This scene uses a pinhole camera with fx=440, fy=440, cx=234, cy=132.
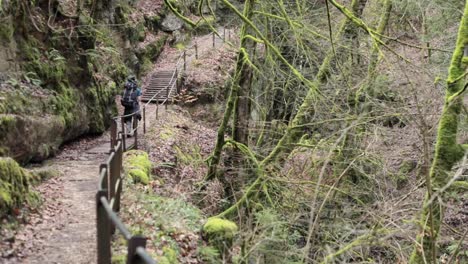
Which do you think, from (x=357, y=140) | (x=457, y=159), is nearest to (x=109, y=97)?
(x=357, y=140)

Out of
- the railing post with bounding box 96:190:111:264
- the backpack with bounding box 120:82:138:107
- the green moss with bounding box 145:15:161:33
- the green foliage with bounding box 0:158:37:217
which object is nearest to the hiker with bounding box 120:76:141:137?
the backpack with bounding box 120:82:138:107

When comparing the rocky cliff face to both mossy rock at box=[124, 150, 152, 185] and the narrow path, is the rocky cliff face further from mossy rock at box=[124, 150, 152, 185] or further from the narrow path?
mossy rock at box=[124, 150, 152, 185]

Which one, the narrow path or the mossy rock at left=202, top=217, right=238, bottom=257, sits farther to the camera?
the mossy rock at left=202, top=217, right=238, bottom=257

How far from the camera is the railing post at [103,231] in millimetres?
3943

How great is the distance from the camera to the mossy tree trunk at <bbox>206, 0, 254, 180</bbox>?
10.8 meters

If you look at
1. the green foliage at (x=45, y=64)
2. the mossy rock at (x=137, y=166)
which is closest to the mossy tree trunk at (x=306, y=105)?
the mossy rock at (x=137, y=166)

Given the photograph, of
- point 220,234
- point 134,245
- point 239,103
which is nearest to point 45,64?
point 239,103

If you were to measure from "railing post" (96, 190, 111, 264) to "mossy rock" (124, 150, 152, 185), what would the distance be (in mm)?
4956

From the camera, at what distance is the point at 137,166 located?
9.89 m

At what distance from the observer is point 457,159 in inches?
257

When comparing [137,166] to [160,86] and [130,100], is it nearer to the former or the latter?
[130,100]

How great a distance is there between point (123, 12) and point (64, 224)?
57.4 feet

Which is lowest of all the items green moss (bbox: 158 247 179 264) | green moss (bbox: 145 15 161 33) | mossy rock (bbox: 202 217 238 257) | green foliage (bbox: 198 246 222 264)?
green foliage (bbox: 198 246 222 264)

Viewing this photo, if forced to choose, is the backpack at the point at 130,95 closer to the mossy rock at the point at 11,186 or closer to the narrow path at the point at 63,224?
the narrow path at the point at 63,224
